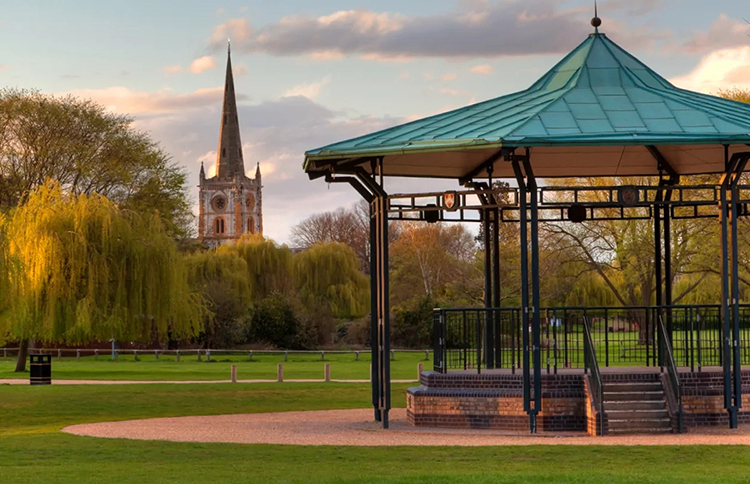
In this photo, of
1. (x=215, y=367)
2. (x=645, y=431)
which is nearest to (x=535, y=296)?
(x=645, y=431)

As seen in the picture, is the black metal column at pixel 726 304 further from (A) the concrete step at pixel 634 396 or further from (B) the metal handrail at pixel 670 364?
(A) the concrete step at pixel 634 396

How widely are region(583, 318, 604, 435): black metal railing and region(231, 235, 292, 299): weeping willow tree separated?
51396 millimetres

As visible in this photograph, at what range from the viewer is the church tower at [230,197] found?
175375 mm

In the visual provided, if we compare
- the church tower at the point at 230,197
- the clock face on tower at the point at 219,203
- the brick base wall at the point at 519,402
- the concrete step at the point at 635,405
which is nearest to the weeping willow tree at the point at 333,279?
the brick base wall at the point at 519,402

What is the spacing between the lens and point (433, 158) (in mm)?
23328

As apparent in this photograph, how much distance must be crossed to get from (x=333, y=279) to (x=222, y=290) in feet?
27.9

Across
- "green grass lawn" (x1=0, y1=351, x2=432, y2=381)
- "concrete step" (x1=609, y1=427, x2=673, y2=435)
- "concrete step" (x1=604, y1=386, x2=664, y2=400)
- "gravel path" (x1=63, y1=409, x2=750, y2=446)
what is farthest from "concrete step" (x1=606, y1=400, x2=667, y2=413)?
"green grass lawn" (x1=0, y1=351, x2=432, y2=381)

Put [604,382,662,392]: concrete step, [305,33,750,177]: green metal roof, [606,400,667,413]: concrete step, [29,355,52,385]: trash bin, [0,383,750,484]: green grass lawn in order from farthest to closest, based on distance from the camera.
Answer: [29,355,52,385]: trash bin, [604,382,662,392]: concrete step, [606,400,667,413]: concrete step, [305,33,750,177]: green metal roof, [0,383,750,484]: green grass lawn

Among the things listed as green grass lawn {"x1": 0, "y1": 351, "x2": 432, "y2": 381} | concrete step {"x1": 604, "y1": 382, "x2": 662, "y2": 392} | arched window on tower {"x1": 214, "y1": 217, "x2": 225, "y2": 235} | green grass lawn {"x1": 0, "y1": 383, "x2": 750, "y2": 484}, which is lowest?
green grass lawn {"x1": 0, "y1": 351, "x2": 432, "y2": 381}

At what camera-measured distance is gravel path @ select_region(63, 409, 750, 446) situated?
18.6 metres

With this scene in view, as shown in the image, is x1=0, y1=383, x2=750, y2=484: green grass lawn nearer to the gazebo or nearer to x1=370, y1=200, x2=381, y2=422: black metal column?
the gazebo

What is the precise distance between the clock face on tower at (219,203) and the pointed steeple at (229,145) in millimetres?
4714

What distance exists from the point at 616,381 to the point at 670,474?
6.51m

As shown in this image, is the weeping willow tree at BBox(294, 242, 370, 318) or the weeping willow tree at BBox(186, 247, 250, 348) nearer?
the weeping willow tree at BBox(186, 247, 250, 348)
